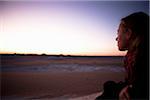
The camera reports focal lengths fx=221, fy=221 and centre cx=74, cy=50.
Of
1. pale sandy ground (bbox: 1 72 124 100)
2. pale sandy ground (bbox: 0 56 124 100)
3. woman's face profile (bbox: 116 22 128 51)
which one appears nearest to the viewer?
woman's face profile (bbox: 116 22 128 51)

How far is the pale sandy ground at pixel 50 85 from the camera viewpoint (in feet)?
10.2

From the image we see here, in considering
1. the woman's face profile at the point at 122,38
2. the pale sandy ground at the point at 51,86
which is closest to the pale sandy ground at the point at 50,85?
the pale sandy ground at the point at 51,86

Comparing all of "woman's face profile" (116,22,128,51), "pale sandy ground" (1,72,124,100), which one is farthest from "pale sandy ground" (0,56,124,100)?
"woman's face profile" (116,22,128,51)

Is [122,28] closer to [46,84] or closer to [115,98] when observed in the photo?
[115,98]

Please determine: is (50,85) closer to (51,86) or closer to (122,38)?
(51,86)

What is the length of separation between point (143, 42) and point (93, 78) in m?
2.46

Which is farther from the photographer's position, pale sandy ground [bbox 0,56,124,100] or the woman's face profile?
pale sandy ground [bbox 0,56,124,100]

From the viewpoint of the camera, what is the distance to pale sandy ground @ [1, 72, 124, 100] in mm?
3096

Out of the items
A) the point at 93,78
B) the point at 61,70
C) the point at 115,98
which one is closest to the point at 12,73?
the point at 61,70

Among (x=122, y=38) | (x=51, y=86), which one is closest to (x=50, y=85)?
(x=51, y=86)

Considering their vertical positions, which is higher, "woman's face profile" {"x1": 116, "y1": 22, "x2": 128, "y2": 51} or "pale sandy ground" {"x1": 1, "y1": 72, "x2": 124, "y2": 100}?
"woman's face profile" {"x1": 116, "y1": 22, "x2": 128, "y2": 51}

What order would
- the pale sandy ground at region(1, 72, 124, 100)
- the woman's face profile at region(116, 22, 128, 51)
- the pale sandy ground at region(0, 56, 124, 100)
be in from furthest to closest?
the pale sandy ground at region(1, 72, 124, 100), the pale sandy ground at region(0, 56, 124, 100), the woman's face profile at region(116, 22, 128, 51)

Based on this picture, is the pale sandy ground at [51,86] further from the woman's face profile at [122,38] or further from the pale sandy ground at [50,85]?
the woman's face profile at [122,38]

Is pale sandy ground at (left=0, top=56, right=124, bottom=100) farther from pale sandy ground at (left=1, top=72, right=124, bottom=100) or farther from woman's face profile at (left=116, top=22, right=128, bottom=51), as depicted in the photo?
woman's face profile at (left=116, top=22, right=128, bottom=51)
